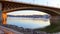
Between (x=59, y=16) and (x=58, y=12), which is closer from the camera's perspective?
(x=58, y=12)

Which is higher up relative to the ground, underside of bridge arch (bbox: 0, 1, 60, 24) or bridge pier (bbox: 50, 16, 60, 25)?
underside of bridge arch (bbox: 0, 1, 60, 24)

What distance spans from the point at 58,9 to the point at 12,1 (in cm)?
770

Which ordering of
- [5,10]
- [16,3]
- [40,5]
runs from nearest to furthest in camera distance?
[40,5] → [16,3] → [5,10]

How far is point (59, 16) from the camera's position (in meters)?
31.6

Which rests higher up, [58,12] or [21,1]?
[21,1]

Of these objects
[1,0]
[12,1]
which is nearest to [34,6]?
[12,1]

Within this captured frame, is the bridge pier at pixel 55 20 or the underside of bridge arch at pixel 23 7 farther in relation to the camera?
the bridge pier at pixel 55 20

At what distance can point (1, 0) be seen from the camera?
28.5 m

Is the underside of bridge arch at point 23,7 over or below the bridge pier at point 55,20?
over

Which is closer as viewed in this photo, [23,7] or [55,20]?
[23,7]

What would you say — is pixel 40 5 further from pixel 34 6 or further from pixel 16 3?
pixel 16 3

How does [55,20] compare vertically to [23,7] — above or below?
below

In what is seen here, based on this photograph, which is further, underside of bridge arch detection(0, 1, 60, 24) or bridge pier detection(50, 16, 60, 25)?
bridge pier detection(50, 16, 60, 25)

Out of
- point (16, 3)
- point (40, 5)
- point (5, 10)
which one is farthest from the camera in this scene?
point (5, 10)
